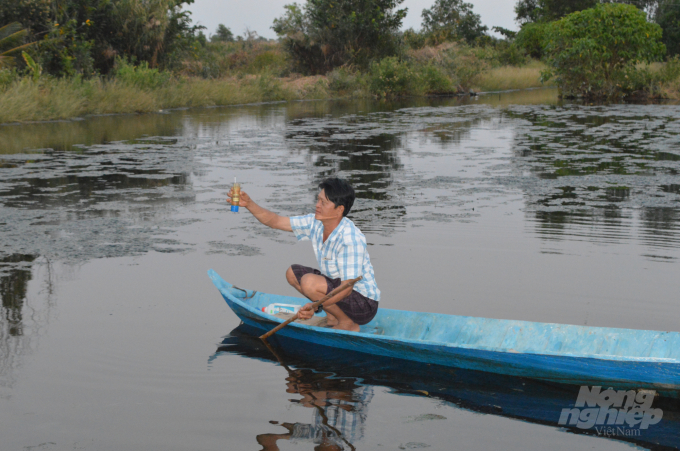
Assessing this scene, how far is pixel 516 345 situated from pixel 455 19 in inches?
2494

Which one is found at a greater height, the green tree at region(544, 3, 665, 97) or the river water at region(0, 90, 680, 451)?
the green tree at region(544, 3, 665, 97)

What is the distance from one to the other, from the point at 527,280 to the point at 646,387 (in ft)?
7.36

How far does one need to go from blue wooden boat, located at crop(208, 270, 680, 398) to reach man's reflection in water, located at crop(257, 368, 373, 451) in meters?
0.38

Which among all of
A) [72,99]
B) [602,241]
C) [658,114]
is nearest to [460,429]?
[602,241]

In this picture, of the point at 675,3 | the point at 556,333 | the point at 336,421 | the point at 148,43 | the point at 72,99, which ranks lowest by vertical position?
the point at 336,421

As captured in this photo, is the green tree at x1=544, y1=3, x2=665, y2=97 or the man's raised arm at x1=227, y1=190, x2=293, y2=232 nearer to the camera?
the man's raised arm at x1=227, y1=190, x2=293, y2=232

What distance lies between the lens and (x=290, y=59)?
136 ft

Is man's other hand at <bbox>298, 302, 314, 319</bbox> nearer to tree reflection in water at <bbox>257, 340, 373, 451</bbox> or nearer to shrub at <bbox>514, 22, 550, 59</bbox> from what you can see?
tree reflection in water at <bbox>257, 340, 373, 451</bbox>

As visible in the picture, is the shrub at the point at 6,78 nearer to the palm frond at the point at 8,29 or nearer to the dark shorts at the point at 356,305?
the palm frond at the point at 8,29

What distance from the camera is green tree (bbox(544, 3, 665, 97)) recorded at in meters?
31.3

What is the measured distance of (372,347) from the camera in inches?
191

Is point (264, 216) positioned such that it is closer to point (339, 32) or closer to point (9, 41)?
point (9, 41)

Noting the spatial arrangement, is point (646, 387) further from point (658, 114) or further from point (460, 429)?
point (658, 114)

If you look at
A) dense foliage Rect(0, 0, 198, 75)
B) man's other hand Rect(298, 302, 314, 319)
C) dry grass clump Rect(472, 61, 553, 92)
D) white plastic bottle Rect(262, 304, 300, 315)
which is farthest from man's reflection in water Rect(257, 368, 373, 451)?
dry grass clump Rect(472, 61, 553, 92)
